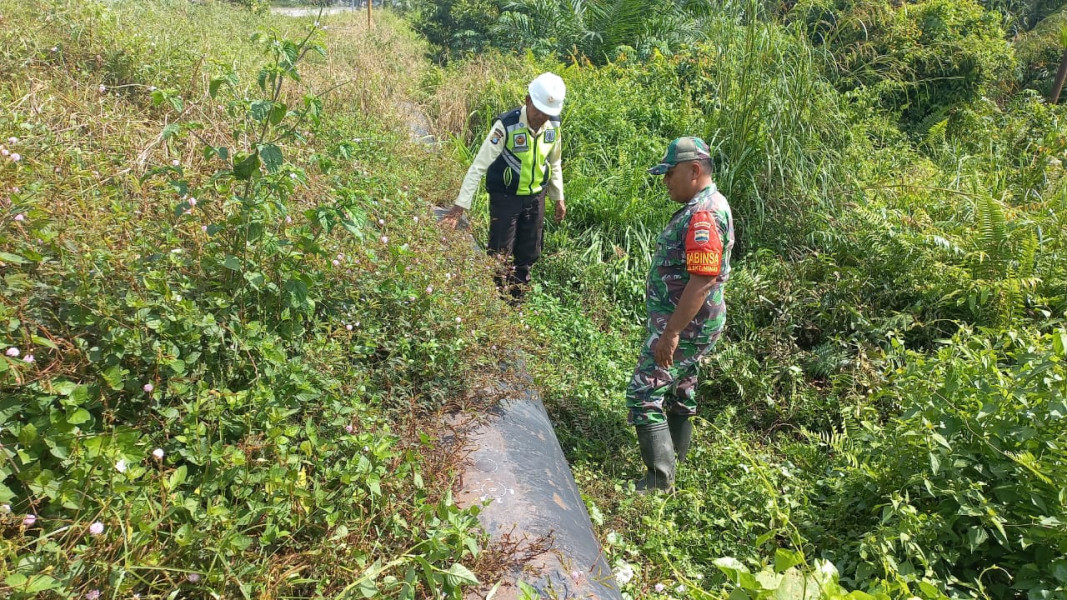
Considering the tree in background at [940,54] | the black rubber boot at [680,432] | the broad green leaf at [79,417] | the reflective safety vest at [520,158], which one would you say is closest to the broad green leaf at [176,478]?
the broad green leaf at [79,417]

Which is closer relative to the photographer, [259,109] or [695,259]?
[259,109]

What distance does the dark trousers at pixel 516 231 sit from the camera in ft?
13.9

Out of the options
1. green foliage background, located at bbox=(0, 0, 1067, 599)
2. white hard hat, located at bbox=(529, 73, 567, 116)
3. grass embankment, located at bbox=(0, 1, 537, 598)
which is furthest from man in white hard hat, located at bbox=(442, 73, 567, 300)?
grass embankment, located at bbox=(0, 1, 537, 598)

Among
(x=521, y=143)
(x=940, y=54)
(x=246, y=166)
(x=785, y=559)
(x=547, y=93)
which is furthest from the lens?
(x=940, y=54)

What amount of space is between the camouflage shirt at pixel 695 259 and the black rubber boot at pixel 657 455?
0.50 meters

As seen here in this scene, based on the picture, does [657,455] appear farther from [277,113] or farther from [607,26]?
[607,26]

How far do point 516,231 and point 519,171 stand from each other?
1.69 ft

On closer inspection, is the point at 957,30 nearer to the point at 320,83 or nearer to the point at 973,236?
the point at 973,236

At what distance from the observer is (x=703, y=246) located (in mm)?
2832

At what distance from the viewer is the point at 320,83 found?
20.3 ft

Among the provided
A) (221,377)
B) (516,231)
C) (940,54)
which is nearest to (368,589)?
(221,377)

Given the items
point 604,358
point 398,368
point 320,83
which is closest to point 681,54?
point 320,83

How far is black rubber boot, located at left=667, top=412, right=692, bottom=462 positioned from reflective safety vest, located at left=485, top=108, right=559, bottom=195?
178 cm

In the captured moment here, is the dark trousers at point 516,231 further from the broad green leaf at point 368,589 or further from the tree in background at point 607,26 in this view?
the tree in background at point 607,26
